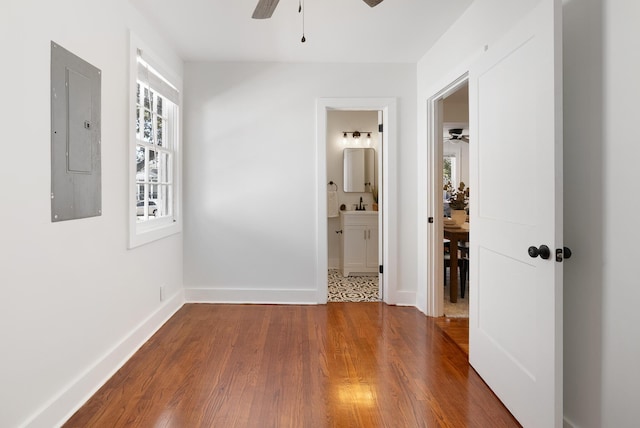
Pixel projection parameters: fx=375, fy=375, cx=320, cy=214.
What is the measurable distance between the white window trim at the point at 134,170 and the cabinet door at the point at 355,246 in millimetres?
2281

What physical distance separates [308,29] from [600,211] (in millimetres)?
2474

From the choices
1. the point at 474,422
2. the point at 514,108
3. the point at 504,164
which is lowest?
the point at 474,422

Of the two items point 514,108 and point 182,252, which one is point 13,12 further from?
point 182,252

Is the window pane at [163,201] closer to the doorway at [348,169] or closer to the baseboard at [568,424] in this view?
the doorway at [348,169]

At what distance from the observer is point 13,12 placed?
61.5 inches

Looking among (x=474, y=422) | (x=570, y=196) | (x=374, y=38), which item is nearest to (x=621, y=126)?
(x=570, y=196)

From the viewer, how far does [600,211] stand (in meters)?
1.53

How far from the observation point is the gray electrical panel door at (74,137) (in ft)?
6.03

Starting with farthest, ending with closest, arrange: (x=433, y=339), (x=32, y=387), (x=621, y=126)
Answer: (x=433, y=339), (x=32, y=387), (x=621, y=126)

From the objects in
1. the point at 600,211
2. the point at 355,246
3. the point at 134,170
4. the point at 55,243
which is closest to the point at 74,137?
the point at 55,243

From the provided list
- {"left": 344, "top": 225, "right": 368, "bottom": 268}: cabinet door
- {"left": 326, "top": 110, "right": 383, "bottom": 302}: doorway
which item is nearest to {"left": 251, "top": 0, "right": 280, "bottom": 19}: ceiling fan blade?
{"left": 326, "top": 110, "right": 383, "bottom": 302}: doorway

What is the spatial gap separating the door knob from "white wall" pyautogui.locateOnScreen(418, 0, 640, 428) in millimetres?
166

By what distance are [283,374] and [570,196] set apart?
1.86 meters

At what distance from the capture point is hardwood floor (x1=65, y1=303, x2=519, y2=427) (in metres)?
1.90
